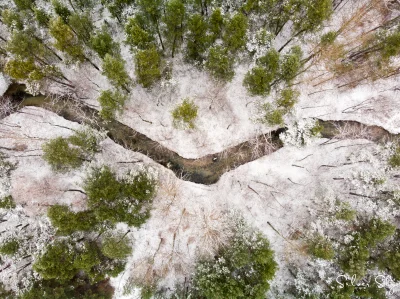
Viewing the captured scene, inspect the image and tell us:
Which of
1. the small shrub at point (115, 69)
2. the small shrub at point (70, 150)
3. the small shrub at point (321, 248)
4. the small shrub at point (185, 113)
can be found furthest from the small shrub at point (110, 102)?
the small shrub at point (321, 248)

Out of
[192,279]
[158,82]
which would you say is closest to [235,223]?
[192,279]

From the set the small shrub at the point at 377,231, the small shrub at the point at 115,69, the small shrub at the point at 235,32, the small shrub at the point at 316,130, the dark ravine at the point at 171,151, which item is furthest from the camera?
the dark ravine at the point at 171,151

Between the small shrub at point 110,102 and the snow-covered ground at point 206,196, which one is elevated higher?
the small shrub at point 110,102

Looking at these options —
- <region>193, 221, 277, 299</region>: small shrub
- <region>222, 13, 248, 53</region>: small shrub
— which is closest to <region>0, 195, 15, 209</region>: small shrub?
<region>193, 221, 277, 299</region>: small shrub

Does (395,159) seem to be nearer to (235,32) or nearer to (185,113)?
(235,32)

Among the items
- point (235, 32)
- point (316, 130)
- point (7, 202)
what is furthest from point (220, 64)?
point (7, 202)

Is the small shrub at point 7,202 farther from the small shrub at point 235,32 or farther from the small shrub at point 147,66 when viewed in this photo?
the small shrub at point 235,32

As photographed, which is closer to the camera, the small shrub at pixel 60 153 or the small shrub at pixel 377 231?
the small shrub at pixel 60 153
